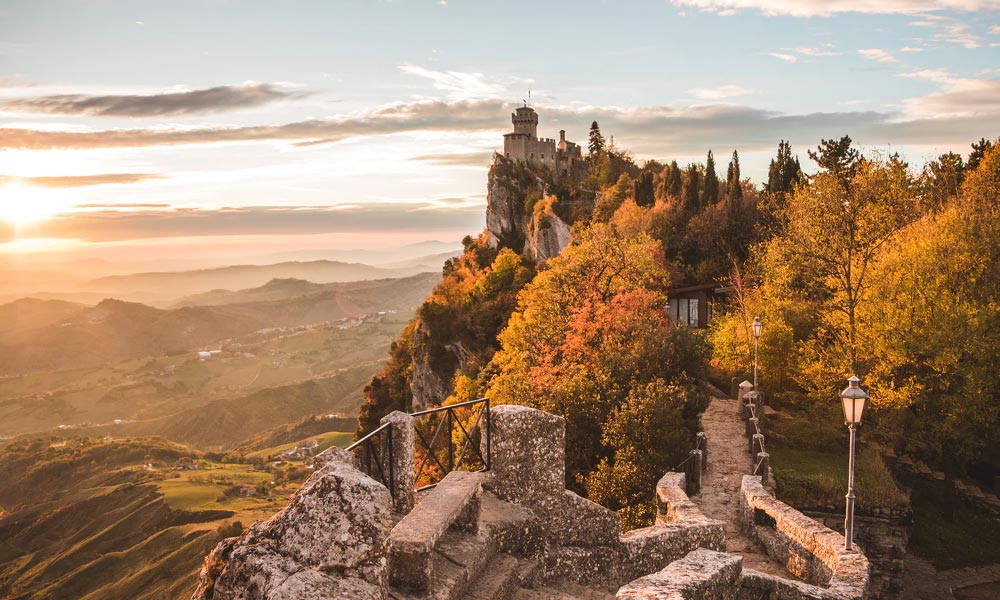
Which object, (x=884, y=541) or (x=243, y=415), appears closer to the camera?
(x=884, y=541)

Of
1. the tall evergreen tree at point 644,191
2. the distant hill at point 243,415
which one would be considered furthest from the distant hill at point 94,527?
the tall evergreen tree at point 644,191

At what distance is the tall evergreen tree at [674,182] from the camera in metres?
55.1

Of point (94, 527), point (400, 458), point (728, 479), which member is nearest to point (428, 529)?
point (400, 458)

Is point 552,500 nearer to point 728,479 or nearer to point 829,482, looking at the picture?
Result: point 728,479

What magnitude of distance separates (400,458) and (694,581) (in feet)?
11.4

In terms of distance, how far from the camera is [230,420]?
157 m

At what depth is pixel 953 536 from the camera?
77.2 ft

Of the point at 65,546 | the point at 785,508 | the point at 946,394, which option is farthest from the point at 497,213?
the point at 65,546

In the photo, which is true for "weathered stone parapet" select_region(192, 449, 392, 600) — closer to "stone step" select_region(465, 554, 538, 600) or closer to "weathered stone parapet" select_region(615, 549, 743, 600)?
"stone step" select_region(465, 554, 538, 600)

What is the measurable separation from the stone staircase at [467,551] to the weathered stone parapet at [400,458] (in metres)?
0.28

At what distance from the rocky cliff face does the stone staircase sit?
59877 mm

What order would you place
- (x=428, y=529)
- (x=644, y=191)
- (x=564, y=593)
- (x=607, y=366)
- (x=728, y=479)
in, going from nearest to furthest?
1. (x=428, y=529)
2. (x=564, y=593)
3. (x=728, y=479)
4. (x=607, y=366)
5. (x=644, y=191)

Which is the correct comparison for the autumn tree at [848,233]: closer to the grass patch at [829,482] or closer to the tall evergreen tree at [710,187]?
the grass patch at [829,482]

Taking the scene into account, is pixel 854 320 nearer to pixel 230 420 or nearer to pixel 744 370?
pixel 744 370
